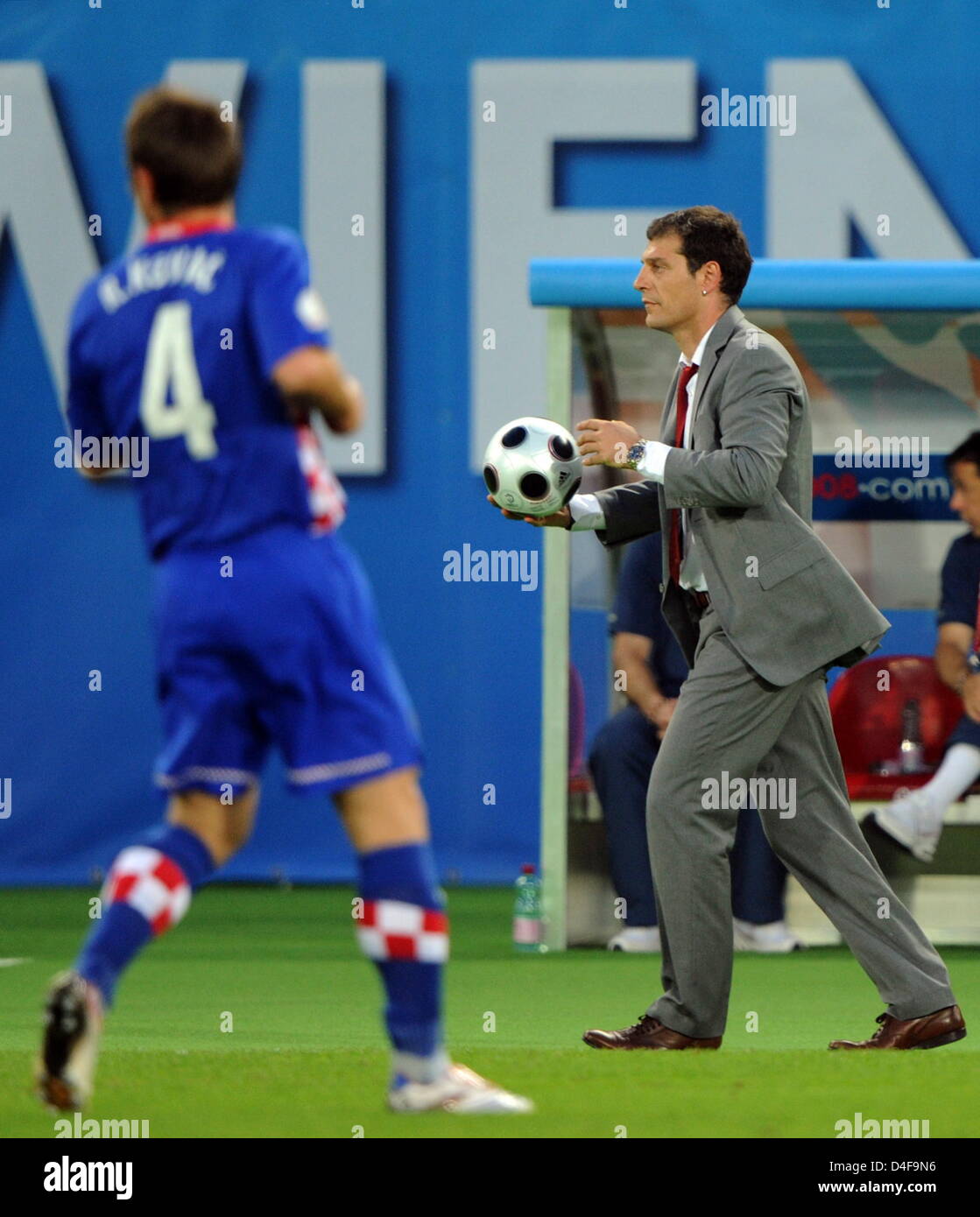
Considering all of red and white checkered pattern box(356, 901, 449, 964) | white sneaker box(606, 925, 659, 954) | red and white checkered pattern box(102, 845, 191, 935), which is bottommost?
red and white checkered pattern box(356, 901, 449, 964)

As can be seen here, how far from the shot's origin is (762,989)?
6160 millimetres

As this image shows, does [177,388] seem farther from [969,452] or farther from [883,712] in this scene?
[883,712]

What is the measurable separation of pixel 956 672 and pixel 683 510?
328cm

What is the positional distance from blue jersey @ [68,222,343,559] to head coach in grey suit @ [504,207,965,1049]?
132 cm

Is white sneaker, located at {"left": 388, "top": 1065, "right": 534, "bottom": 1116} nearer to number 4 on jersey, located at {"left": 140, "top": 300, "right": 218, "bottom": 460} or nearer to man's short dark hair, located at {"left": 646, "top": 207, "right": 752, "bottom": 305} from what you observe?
number 4 on jersey, located at {"left": 140, "top": 300, "right": 218, "bottom": 460}

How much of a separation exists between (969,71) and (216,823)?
6983 millimetres

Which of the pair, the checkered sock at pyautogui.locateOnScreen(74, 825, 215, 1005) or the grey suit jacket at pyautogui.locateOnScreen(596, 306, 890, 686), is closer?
the checkered sock at pyautogui.locateOnScreen(74, 825, 215, 1005)

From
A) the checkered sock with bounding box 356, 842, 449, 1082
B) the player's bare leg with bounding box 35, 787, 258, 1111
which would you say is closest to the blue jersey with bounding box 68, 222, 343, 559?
the player's bare leg with bounding box 35, 787, 258, 1111

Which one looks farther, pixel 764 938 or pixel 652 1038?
pixel 764 938

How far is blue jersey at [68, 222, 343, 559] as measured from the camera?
3.25 metres

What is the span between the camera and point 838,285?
6.75 meters

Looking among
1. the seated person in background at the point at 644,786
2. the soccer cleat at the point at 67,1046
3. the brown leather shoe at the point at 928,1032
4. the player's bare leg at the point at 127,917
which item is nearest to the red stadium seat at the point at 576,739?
the seated person in background at the point at 644,786

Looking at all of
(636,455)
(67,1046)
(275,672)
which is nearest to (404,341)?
(636,455)

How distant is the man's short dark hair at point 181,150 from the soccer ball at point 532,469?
161 centimetres
